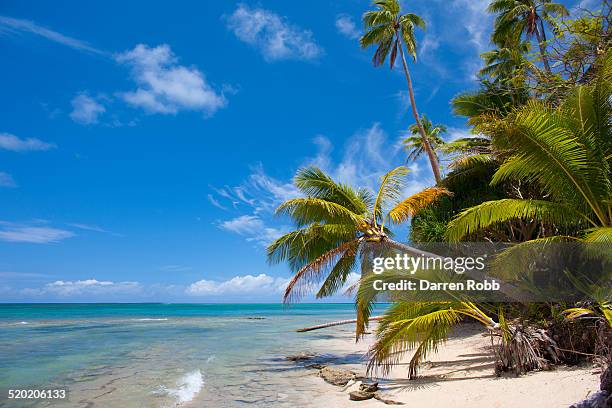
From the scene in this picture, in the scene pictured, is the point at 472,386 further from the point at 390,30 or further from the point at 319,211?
the point at 390,30

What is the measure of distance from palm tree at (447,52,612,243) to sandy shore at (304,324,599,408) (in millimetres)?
2258

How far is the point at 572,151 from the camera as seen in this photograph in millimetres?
6586

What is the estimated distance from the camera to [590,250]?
6.33 m

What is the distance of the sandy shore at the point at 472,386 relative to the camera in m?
5.98

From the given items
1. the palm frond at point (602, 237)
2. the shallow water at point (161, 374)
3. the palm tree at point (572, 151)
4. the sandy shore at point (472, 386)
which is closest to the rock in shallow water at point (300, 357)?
the shallow water at point (161, 374)

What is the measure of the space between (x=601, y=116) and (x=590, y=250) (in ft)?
7.62

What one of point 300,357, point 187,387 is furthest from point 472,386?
point 300,357

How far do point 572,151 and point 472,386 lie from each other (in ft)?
14.0

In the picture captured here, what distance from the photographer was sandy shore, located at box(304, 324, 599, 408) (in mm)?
5984

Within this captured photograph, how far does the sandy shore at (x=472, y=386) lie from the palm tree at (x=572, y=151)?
226cm

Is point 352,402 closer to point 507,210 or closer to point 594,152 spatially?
point 507,210

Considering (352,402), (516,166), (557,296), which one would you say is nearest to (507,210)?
(516,166)

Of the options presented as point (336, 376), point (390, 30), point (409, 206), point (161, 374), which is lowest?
point (161, 374)

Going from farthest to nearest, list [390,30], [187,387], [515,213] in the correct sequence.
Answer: [390,30], [187,387], [515,213]
